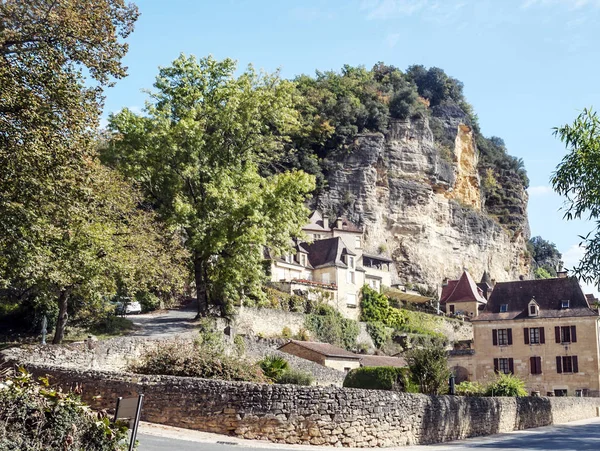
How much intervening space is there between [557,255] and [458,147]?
1849 inches

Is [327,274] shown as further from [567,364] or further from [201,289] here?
[201,289]

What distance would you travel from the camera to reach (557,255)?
464 feet

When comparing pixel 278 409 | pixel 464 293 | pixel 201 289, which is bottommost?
pixel 278 409

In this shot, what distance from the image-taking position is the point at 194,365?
22.0m

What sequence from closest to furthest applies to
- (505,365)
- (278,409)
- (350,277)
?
(278,409) < (505,365) < (350,277)

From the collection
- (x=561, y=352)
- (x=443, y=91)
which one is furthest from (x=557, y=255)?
(x=561, y=352)

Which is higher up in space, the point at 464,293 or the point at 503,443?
the point at 464,293

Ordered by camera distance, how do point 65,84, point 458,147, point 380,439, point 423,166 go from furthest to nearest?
1. point 458,147
2. point 423,166
3. point 380,439
4. point 65,84

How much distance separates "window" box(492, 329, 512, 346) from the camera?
5331 centimetres

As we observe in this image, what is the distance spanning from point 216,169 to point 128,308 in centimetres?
1634

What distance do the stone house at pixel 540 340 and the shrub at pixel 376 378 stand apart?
17.7 m

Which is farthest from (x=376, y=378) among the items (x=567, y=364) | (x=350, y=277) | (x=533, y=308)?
(x=350, y=277)

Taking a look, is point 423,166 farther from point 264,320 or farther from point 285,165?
point 264,320

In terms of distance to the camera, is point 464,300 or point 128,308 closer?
point 128,308
